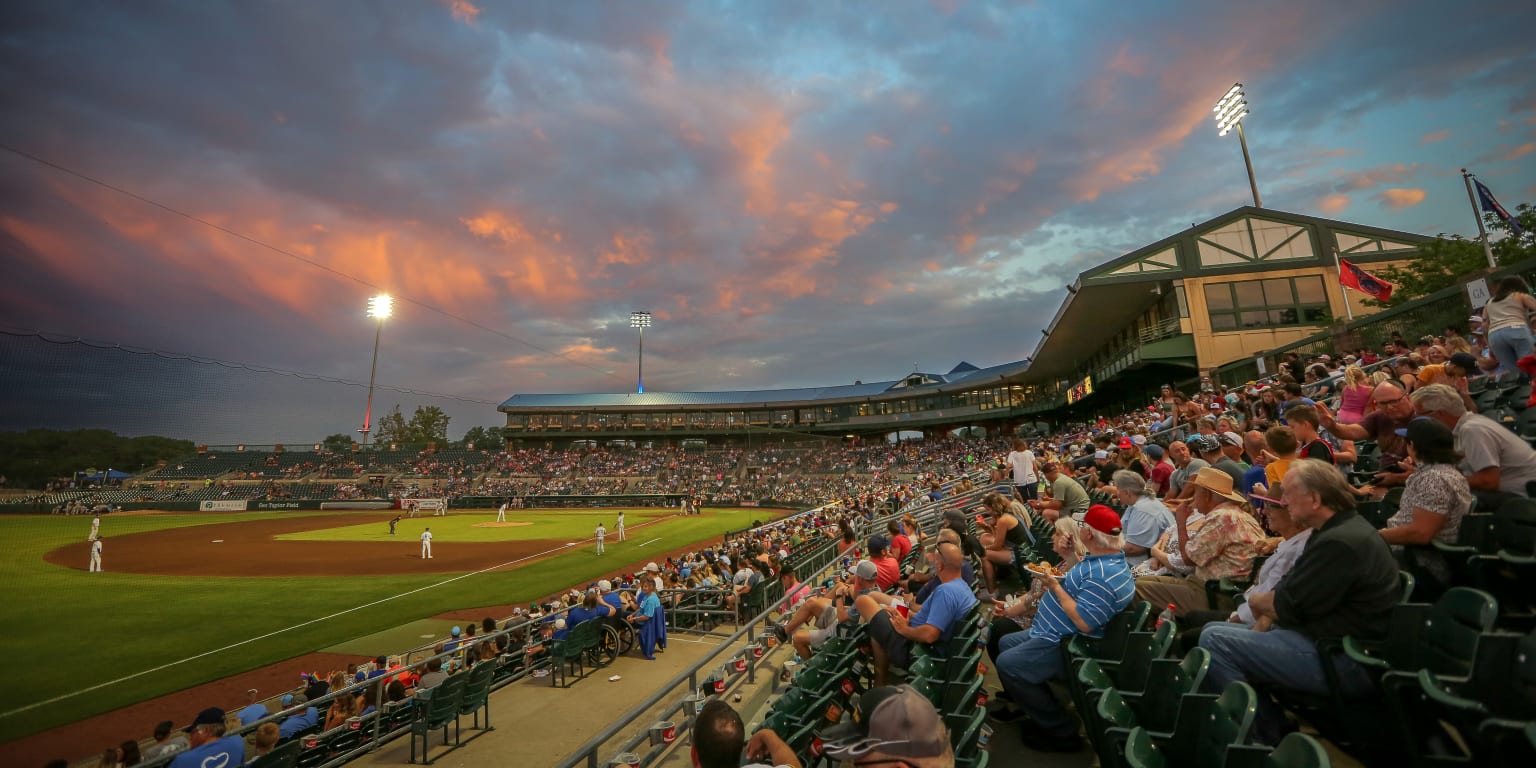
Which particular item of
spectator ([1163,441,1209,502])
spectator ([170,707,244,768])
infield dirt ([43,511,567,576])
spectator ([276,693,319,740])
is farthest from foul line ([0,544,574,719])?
spectator ([1163,441,1209,502])

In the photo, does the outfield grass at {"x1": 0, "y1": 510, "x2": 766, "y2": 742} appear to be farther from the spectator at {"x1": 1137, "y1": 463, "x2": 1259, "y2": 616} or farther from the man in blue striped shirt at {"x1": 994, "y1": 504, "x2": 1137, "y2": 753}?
the spectator at {"x1": 1137, "y1": 463, "x2": 1259, "y2": 616}

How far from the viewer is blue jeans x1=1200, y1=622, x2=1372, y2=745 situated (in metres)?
2.75

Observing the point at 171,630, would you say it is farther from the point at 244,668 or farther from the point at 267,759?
the point at 267,759

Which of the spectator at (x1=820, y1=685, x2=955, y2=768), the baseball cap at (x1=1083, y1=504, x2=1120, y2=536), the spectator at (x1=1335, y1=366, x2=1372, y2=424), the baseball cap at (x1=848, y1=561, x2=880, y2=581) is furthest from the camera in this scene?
the spectator at (x1=1335, y1=366, x2=1372, y2=424)

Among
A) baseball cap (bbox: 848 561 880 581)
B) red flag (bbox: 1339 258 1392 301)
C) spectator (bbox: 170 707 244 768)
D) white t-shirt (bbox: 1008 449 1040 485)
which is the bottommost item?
spectator (bbox: 170 707 244 768)

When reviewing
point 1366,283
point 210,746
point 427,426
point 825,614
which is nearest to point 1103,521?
point 825,614

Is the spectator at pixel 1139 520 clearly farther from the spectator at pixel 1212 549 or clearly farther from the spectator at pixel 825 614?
the spectator at pixel 825 614

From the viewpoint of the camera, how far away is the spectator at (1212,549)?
4.20 meters

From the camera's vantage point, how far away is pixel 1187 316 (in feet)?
88.9

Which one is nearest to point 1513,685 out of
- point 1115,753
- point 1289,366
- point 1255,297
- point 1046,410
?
point 1115,753

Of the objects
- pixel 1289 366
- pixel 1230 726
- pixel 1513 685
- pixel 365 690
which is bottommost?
pixel 365 690

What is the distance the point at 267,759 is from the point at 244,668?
968cm

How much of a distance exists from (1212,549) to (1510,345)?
6295 millimetres

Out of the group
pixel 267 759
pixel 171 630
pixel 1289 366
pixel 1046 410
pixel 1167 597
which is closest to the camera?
pixel 1167 597
